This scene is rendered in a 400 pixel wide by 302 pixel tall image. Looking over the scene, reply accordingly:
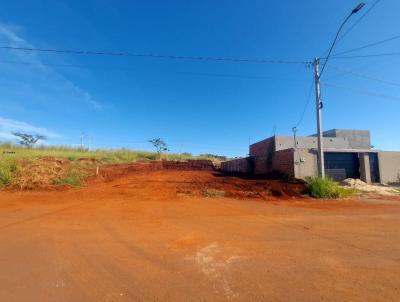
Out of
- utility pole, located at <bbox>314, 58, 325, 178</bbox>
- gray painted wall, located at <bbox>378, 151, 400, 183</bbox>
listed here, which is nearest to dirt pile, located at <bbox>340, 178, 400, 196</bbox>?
utility pole, located at <bbox>314, 58, 325, 178</bbox>

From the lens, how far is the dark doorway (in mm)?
19562

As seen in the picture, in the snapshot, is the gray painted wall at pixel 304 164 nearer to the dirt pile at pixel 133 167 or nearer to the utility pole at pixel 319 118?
the utility pole at pixel 319 118

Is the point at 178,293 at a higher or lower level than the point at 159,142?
lower

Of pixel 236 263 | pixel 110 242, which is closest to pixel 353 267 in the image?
pixel 236 263

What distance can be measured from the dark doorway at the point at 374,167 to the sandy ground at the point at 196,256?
516 inches

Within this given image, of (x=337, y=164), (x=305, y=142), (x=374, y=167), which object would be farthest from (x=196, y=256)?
(x=305, y=142)

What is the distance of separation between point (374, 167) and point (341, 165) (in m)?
2.76

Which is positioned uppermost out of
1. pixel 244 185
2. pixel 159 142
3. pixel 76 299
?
pixel 159 142

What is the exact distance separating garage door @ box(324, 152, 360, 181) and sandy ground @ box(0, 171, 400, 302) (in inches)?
434

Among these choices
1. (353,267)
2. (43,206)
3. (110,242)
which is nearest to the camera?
(353,267)

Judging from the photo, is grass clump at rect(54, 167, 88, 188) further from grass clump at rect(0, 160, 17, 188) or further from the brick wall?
the brick wall

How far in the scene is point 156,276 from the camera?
3441mm

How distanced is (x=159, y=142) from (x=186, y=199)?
29841 mm

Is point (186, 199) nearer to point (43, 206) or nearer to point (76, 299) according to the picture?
point (43, 206)
